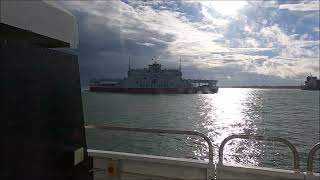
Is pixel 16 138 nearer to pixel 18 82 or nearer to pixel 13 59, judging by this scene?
pixel 18 82

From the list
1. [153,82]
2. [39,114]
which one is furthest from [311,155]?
[153,82]

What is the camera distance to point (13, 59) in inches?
72.1

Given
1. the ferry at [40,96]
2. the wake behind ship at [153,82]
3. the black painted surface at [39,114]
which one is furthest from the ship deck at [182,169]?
the wake behind ship at [153,82]

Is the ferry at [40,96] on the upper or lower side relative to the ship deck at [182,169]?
upper

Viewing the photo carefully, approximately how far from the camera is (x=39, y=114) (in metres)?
2.02

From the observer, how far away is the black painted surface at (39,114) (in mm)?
1793

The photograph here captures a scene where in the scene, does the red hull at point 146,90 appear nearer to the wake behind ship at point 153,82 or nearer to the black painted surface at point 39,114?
the wake behind ship at point 153,82

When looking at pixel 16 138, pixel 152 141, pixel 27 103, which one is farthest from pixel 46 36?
pixel 152 141

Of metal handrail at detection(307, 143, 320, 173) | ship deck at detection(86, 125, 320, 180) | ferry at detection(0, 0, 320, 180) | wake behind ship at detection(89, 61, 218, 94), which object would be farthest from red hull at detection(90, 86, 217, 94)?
ferry at detection(0, 0, 320, 180)

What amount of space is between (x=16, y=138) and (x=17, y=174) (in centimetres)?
21

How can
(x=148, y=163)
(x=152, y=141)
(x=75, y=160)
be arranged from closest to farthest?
(x=75, y=160) → (x=148, y=163) → (x=152, y=141)

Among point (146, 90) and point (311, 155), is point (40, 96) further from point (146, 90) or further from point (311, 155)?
point (146, 90)

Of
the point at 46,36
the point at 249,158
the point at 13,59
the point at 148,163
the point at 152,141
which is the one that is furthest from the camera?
the point at 152,141

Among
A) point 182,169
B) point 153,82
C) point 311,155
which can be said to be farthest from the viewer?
point 153,82
